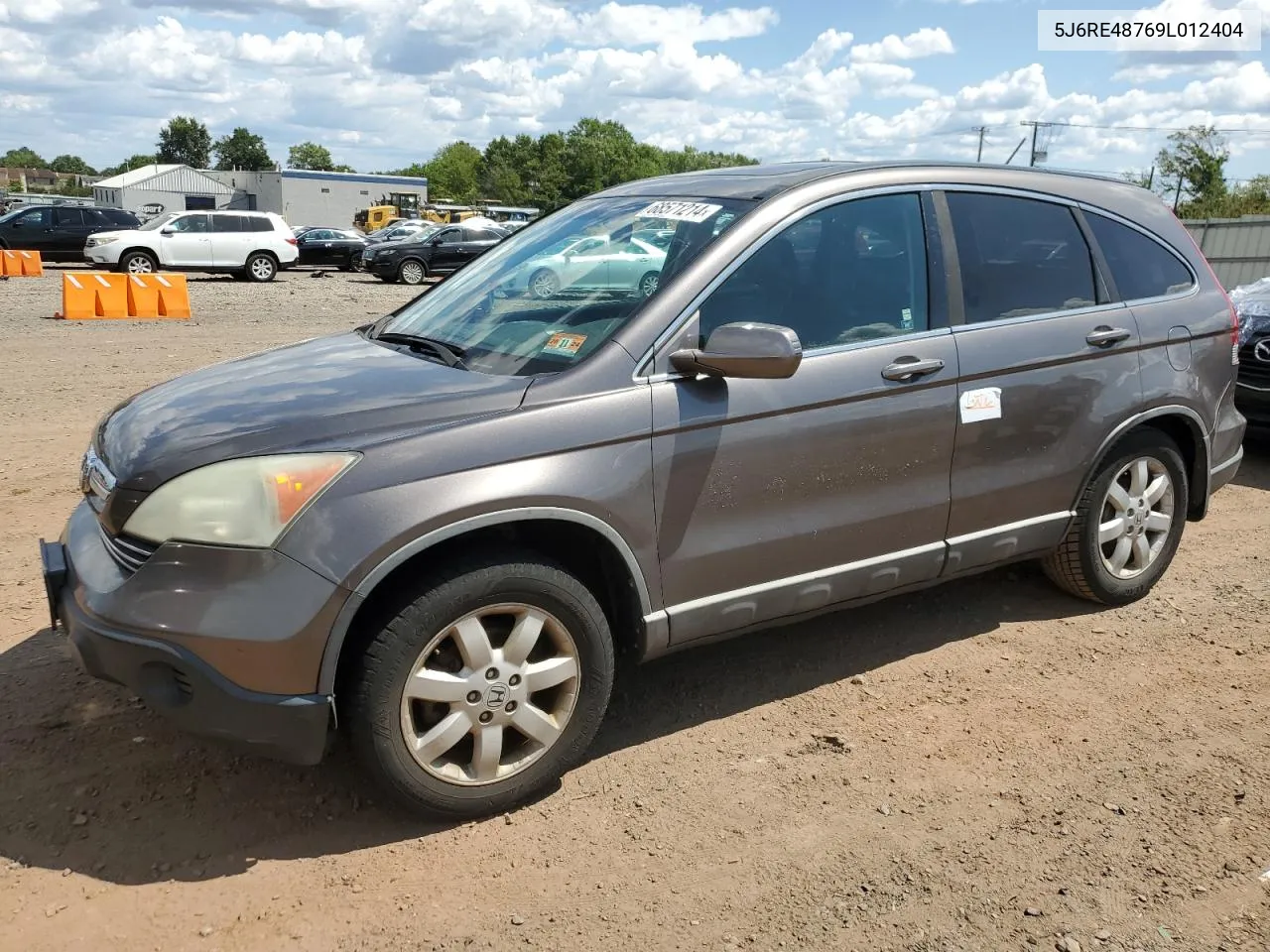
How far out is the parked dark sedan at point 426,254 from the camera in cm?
2569

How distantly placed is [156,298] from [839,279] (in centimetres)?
1441

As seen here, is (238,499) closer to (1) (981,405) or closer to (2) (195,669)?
(2) (195,669)

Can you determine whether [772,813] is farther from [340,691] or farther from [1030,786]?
[340,691]

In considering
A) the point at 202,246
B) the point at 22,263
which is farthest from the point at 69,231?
the point at 202,246

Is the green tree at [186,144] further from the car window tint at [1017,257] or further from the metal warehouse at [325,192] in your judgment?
the car window tint at [1017,257]

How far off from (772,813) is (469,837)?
2.97ft

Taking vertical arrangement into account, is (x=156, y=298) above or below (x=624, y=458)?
above

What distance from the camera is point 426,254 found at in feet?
85.1

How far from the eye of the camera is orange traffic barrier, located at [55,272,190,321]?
1509cm

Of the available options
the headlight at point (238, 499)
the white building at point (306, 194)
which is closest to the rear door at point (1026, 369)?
the headlight at point (238, 499)

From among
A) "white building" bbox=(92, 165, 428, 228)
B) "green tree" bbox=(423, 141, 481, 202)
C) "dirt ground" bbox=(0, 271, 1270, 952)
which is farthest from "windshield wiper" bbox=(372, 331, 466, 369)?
"green tree" bbox=(423, 141, 481, 202)

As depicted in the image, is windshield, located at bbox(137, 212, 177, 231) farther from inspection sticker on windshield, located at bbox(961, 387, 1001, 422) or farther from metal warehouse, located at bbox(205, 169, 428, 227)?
metal warehouse, located at bbox(205, 169, 428, 227)

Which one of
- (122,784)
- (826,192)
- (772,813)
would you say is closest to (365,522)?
(122,784)

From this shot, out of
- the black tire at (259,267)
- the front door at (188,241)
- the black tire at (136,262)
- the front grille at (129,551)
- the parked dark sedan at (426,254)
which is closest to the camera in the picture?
the front grille at (129,551)
